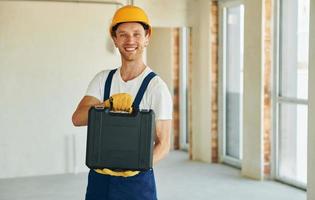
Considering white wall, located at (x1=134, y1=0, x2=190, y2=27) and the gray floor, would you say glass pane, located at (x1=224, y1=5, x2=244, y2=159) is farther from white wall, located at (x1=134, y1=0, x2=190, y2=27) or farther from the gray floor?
white wall, located at (x1=134, y1=0, x2=190, y2=27)

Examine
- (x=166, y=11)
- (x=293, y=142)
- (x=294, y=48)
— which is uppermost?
(x=166, y=11)

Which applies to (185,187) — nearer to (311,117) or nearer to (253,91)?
(253,91)

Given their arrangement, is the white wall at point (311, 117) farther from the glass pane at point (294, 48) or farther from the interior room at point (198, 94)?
the glass pane at point (294, 48)

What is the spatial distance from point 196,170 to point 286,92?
5.47ft

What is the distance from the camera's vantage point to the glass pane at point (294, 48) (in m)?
5.41

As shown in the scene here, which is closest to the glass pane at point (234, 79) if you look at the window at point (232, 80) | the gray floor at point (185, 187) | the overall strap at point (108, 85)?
the window at point (232, 80)

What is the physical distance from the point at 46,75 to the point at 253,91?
2639mm

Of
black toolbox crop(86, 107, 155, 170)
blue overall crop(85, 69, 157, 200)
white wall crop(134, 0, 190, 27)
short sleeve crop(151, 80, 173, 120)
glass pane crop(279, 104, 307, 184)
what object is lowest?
glass pane crop(279, 104, 307, 184)

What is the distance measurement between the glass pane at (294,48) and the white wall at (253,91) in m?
0.26

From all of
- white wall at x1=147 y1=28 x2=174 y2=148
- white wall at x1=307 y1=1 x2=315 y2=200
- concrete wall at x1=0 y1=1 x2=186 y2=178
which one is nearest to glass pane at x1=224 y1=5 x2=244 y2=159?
white wall at x1=147 y1=28 x2=174 y2=148

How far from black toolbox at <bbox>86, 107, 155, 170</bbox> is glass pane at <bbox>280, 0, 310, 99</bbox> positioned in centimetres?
404

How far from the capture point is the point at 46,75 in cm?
630

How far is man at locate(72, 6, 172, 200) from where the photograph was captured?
1.91 meters

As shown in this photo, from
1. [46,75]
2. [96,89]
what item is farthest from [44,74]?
[96,89]
